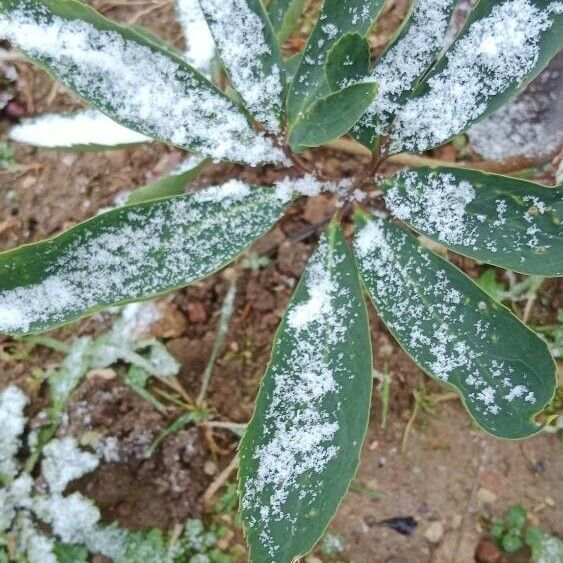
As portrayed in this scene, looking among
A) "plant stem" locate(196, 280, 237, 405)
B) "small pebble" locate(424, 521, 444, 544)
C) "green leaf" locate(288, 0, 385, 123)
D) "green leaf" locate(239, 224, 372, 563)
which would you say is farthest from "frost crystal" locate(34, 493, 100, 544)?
"green leaf" locate(288, 0, 385, 123)

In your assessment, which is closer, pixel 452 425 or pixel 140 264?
pixel 140 264

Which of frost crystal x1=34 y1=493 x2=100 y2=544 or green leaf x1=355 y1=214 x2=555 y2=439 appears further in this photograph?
frost crystal x1=34 y1=493 x2=100 y2=544

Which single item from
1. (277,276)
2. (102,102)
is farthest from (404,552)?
(102,102)

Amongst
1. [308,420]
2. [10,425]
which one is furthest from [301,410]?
[10,425]

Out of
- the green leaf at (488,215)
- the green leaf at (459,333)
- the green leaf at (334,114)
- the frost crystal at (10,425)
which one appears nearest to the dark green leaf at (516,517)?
the green leaf at (459,333)

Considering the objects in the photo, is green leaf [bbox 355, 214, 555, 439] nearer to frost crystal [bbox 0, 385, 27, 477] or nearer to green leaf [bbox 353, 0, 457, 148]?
green leaf [bbox 353, 0, 457, 148]

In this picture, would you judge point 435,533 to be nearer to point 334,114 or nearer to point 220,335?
point 220,335

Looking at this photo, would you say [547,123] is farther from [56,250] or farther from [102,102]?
[56,250]
